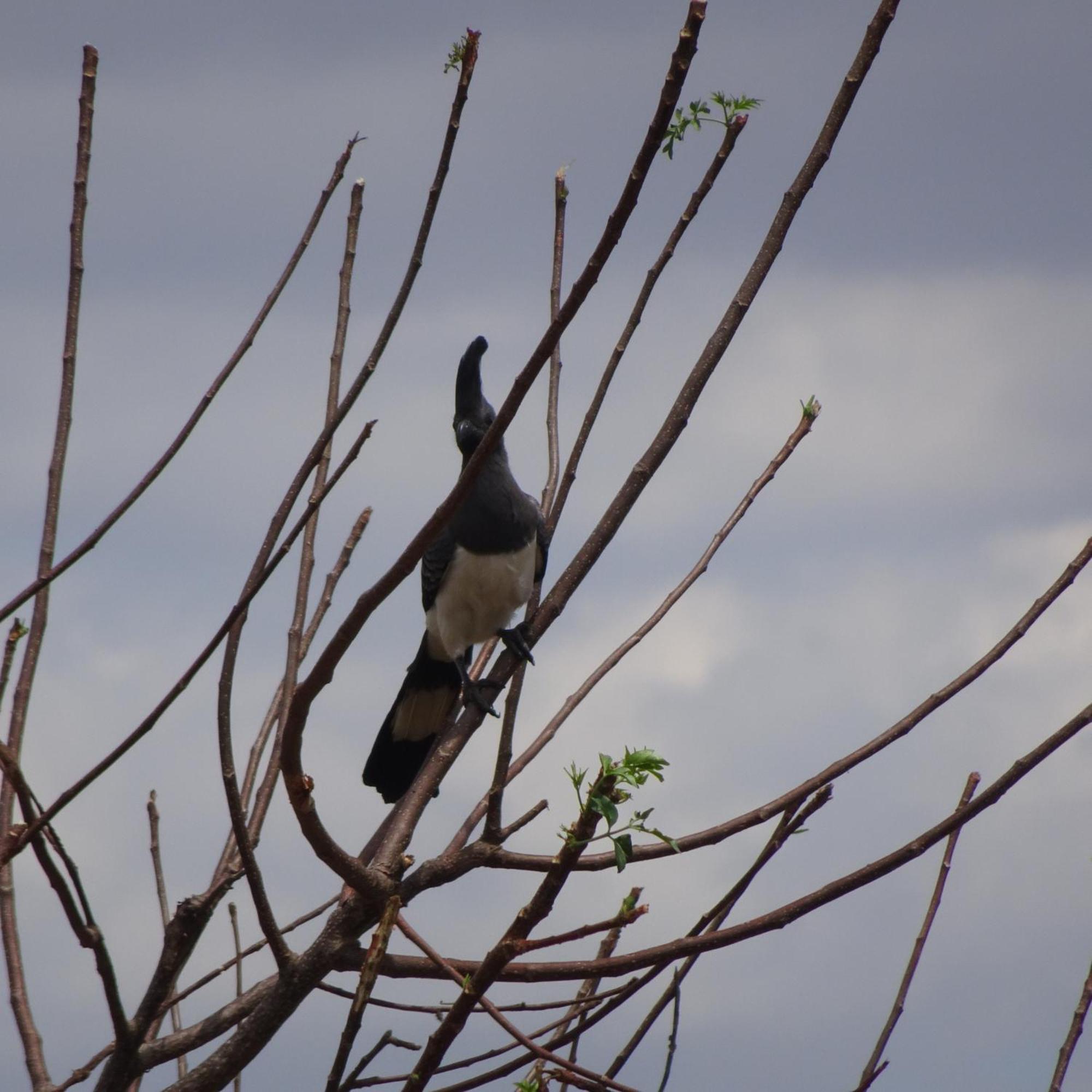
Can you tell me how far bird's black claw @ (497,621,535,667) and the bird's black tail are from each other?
1170 mm

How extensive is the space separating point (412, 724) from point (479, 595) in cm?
60

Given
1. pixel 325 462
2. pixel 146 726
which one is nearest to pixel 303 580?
pixel 325 462

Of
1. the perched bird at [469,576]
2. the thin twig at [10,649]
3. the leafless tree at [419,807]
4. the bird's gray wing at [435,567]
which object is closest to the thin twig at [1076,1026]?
the leafless tree at [419,807]

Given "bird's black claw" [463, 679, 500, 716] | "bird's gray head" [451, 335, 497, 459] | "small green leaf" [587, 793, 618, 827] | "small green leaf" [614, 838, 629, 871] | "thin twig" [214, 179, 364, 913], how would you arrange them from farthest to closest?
"bird's gray head" [451, 335, 497, 459] < "bird's black claw" [463, 679, 500, 716] < "thin twig" [214, 179, 364, 913] < "small green leaf" [614, 838, 629, 871] < "small green leaf" [587, 793, 618, 827]

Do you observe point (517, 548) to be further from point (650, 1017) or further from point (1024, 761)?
point (1024, 761)

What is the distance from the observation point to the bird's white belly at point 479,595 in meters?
4.86

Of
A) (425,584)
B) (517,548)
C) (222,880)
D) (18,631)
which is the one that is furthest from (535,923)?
(425,584)

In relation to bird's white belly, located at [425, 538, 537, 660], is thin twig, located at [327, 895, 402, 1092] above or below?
below

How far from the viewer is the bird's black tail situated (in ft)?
15.8

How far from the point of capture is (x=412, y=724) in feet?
16.6

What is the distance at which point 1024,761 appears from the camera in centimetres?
203

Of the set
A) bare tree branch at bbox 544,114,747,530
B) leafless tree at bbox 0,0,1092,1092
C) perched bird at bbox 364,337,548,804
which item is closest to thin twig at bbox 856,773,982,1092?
leafless tree at bbox 0,0,1092,1092

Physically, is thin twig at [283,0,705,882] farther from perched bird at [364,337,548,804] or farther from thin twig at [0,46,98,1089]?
perched bird at [364,337,548,804]

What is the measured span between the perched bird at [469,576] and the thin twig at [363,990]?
332cm
